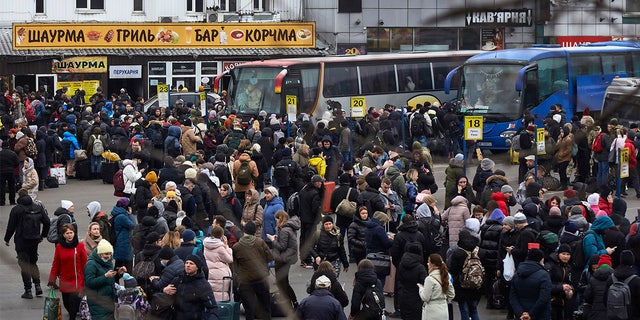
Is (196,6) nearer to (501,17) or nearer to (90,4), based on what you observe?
(90,4)

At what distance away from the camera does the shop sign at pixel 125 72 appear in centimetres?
4088

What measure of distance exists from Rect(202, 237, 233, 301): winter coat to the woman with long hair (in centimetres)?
201

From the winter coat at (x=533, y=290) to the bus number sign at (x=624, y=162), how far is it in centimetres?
859

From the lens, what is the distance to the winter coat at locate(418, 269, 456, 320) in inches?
432

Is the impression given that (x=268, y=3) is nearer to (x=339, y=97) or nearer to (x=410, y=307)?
(x=410, y=307)

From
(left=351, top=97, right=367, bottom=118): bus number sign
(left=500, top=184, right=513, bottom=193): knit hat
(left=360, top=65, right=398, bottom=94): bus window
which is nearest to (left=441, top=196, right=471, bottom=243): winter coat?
(left=500, top=184, right=513, bottom=193): knit hat

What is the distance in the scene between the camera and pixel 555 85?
2633cm

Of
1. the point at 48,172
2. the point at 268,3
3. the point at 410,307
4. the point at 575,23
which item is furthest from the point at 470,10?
the point at 48,172

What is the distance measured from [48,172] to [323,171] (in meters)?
8.69

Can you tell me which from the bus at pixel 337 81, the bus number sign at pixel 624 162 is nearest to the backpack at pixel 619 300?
the bus number sign at pixel 624 162

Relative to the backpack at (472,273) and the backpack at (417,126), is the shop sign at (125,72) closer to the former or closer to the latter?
the backpack at (417,126)

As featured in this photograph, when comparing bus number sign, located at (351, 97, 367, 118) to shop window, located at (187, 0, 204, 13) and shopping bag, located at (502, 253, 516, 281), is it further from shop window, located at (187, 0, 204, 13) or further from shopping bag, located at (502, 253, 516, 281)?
shop window, located at (187, 0, 204, 13)

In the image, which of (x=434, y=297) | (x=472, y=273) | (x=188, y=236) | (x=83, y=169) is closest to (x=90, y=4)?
(x=434, y=297)

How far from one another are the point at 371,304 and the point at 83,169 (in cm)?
1546
